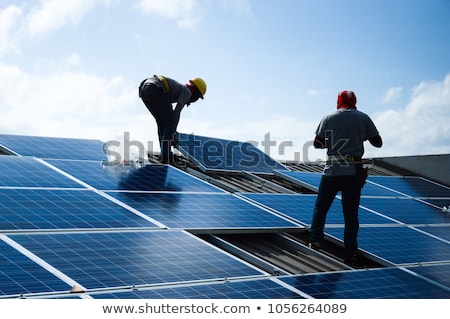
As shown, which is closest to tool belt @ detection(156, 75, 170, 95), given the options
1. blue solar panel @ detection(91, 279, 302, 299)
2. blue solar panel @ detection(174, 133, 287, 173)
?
blue solar panel @ detection(174, 133, 287, 173)

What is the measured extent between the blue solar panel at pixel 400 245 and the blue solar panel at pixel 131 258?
9.90 ft

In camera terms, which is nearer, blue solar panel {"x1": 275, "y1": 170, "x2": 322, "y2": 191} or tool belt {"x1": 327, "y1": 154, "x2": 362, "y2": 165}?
tool belt {"x1": 327, "y1": 154, "x2": 362, "y2": 165}

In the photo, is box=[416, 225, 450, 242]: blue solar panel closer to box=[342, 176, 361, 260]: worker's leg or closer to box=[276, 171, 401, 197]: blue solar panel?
box=[276, 171, 401, 197]: blue solar panel

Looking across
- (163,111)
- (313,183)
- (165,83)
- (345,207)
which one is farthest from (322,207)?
(165,83)

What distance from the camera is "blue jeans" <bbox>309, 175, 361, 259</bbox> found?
36.8ft

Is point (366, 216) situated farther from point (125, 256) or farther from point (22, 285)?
point (22, 285)

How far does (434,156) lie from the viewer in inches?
817

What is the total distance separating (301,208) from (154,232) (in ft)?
12.9

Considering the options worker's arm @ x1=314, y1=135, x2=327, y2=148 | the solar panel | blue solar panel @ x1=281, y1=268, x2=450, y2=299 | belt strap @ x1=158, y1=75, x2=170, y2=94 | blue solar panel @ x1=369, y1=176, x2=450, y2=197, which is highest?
belt strap @ x1=158, y1=75, x2=170, y2=94

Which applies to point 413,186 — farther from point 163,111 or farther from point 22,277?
point 22,277

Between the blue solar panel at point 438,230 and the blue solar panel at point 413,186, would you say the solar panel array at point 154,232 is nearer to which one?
the blue solar panel at point 438,230

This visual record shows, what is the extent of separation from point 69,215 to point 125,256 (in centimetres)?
145

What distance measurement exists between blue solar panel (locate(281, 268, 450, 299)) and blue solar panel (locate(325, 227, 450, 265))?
2.64 feet

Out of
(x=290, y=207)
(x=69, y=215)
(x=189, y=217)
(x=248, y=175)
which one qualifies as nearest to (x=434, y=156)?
(x=248, y=175)
